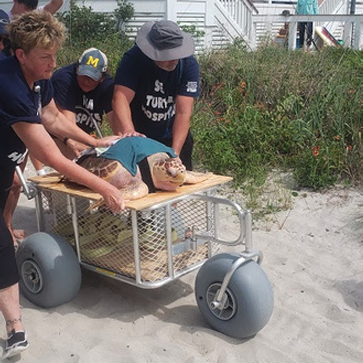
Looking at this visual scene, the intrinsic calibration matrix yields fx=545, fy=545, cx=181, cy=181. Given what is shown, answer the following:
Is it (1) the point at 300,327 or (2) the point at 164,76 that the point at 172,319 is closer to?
(1) the point at 300,327

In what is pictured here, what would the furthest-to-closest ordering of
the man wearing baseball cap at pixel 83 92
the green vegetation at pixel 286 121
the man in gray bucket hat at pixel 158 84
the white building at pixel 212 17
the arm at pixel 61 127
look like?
1. the white building at pixel 212 17
2. the green vegetation at pixel 286 121
3. the man wearing baseball cap at pixel 83 92
4. the man in gray bucket hat at pixel 158 84
5. the arm at pixel 61 127

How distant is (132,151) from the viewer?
3096 mm

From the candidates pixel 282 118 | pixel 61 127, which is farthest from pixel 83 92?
pixel 282 118

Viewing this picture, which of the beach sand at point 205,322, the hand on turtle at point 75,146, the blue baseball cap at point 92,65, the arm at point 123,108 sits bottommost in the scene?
the beach sand at point 205,322

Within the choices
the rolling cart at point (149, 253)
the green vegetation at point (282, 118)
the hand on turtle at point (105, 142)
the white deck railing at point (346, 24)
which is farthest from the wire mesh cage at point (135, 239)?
the white deck railing at point (346, 24)

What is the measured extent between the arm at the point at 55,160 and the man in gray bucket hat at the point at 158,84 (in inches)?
27.0

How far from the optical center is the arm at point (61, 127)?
327 centimetres

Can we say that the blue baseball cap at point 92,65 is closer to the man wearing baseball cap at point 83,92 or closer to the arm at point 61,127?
the man wearing baseball cap at point 83,92

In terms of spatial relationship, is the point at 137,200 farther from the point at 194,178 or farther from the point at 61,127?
the point at 61,127

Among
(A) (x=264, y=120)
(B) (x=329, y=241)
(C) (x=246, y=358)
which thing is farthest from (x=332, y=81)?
(C) (x=246, y=358)

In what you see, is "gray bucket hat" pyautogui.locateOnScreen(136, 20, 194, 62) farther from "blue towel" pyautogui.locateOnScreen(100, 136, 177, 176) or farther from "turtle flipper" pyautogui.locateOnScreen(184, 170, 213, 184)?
"turtle flipper" pyautogui.locateOnScreen(184, 170, 213, 184)

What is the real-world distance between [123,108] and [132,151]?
0.56 meters

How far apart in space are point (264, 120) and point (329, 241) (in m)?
1.83

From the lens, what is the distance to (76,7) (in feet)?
37.6
